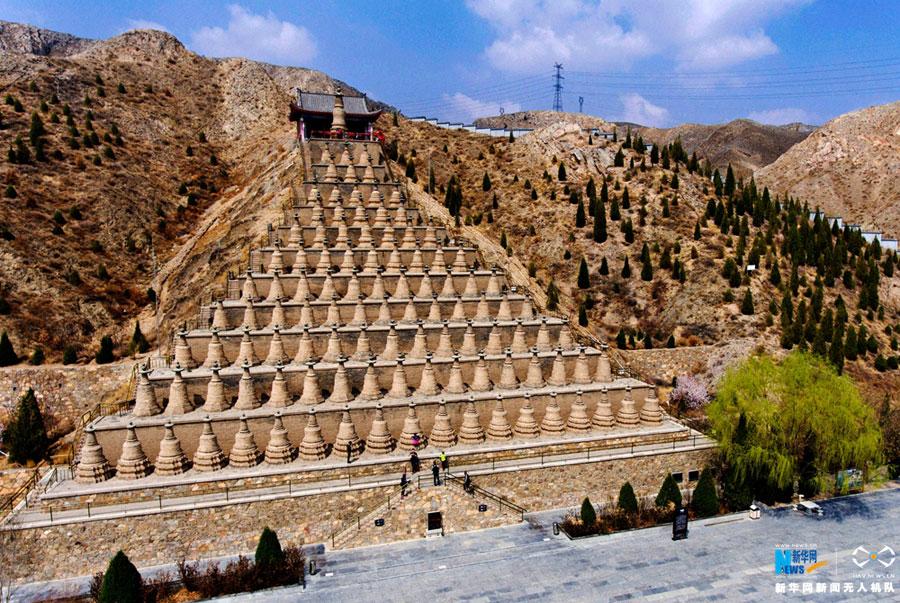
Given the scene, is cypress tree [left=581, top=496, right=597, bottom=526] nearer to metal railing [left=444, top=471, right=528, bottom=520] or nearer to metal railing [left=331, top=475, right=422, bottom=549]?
metal railing [left=444, top=471, right=528, bottom=520]

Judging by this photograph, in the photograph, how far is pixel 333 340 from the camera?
1093 inches

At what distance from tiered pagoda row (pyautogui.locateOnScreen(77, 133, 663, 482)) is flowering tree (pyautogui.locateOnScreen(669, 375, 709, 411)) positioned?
13.7 meters

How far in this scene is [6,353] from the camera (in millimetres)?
37219

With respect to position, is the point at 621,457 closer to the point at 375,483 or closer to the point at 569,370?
the point at 569,370

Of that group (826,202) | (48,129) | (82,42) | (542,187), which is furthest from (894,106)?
(82,42)

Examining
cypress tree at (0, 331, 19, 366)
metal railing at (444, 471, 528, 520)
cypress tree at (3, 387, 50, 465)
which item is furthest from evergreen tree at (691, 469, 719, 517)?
cypress tree at (0, 331, 19, 366)

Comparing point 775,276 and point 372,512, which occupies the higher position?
point 775,276

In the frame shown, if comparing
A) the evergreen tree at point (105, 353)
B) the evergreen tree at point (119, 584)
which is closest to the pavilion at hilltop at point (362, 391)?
the evergreen tree at point (119, 584)

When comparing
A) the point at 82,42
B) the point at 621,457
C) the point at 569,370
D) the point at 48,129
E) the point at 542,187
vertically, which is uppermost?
the point at 82,42

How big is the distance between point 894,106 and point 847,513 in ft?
396

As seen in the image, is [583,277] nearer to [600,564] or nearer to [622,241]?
[622,241]

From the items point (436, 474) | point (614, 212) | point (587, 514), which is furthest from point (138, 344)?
point (614, 212)

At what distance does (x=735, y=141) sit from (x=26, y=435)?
593 feet

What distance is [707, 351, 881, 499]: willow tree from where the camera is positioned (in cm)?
2380
